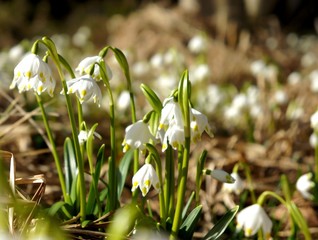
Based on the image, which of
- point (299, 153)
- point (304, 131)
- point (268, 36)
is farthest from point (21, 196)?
point (268, 36)

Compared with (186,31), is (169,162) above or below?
above

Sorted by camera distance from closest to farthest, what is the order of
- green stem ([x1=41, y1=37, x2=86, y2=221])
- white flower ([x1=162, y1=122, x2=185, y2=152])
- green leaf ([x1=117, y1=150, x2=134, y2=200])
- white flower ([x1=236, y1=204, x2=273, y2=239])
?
1. white flower ([x1=162, y1=122, x2=185, y2=152])
2. green stem ([x1=41, y1=37, x2=86, y2=221])
3. white flower ([x1=236, y1=204, x2=273, y2=239])
4. green leaf ([x1=117, y1=150, x2=134, y2=200])

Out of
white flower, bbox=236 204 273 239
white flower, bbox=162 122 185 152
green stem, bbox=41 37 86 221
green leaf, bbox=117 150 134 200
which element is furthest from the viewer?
green leaf, bbox=117 150 134 200

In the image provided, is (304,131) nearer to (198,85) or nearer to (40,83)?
(198,85)

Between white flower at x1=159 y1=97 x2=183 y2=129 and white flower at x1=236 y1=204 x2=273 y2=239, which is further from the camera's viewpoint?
white flower at x1=236 y1=204 x2=273 y2=239

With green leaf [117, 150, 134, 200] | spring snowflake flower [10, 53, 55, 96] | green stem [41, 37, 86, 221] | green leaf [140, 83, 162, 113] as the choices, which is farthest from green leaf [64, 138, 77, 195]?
green leaf [140, 83, 162, 113]

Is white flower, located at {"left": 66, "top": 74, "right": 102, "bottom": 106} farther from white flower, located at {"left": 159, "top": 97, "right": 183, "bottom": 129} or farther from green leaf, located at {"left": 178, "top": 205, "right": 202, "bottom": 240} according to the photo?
green leaf, located at {"left": 178, "top": 205, "right": 202, "bottom": 240}

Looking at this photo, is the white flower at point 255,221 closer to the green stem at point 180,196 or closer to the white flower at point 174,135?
the green stem at point 180,196
